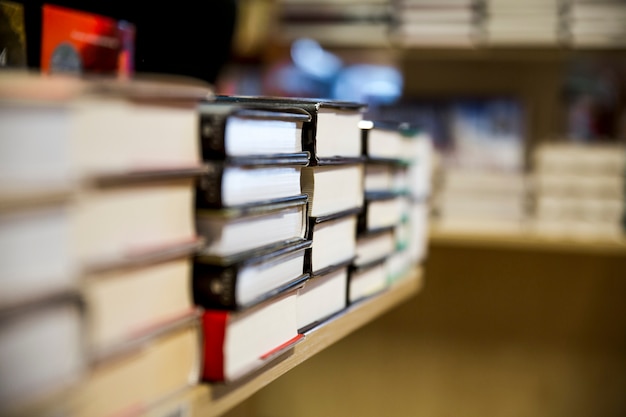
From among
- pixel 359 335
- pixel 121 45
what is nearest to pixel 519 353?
pixel 359 335

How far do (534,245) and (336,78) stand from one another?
8.82 ft

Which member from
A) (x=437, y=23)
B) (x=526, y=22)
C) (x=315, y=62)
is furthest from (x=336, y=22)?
(x=315, y=62)

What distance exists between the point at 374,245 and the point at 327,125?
297mm

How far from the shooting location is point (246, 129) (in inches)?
26.2

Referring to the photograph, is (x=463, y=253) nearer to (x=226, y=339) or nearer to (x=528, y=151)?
(x=528, y=151)

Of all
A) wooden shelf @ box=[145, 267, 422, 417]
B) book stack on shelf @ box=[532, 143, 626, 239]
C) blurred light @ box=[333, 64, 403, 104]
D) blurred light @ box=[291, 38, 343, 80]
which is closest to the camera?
wooden shelf @ box=[145, 267, 422, 417]

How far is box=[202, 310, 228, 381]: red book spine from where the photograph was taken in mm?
639

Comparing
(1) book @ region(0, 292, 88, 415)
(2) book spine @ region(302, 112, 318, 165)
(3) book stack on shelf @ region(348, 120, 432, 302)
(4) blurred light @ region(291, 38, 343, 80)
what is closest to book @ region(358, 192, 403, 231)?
(3) book stack on shelf @ region(348, 120, 432, 302)

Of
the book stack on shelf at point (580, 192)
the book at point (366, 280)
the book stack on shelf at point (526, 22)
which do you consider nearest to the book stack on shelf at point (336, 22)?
the book stack on shelf at point (526, 22)

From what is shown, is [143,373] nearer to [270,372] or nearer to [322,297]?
[270,372]

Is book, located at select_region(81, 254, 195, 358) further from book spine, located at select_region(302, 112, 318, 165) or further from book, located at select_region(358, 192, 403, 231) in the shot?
book, located at select_region(358, 192, 403, 231)

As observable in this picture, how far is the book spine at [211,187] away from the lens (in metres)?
0.63

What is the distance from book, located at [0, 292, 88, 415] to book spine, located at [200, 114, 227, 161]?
19cm

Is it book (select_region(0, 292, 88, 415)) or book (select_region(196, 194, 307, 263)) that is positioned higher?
book (select_region(196, 194, 307, 263))
